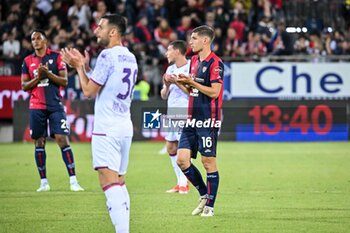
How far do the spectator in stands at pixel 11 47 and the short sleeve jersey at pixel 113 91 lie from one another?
56.5 feet

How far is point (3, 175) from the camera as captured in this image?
16844mm

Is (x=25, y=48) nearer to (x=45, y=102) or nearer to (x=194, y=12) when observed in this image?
(x=194, y=12)

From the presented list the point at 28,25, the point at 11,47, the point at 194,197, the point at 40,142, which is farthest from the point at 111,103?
the point at 28,25

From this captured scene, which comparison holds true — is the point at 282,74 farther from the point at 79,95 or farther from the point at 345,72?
the point at 79,95

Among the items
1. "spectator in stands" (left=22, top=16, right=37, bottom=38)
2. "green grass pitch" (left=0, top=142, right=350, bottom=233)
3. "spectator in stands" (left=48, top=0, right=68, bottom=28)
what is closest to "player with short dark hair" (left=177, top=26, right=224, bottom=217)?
"green grass pitch" (left=0, top=142, right=350, bottom=233)

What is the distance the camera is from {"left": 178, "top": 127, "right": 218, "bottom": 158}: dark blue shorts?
1133cm

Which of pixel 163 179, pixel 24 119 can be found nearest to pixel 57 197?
pixel 163 179

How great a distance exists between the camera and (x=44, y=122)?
1468cm

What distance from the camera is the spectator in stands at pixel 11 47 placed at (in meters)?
25.6

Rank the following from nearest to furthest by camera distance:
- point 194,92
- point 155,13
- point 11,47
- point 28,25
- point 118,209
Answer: point 118,209 → point 194,92 → point 11,47 → point 28,25 → point 155,13

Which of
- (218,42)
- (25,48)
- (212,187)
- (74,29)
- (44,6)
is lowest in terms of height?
(212,187)

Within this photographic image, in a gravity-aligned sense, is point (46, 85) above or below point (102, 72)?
below

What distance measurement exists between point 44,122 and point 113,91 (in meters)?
6.15

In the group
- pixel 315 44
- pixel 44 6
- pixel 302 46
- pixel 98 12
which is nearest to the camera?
pixel 302 46
